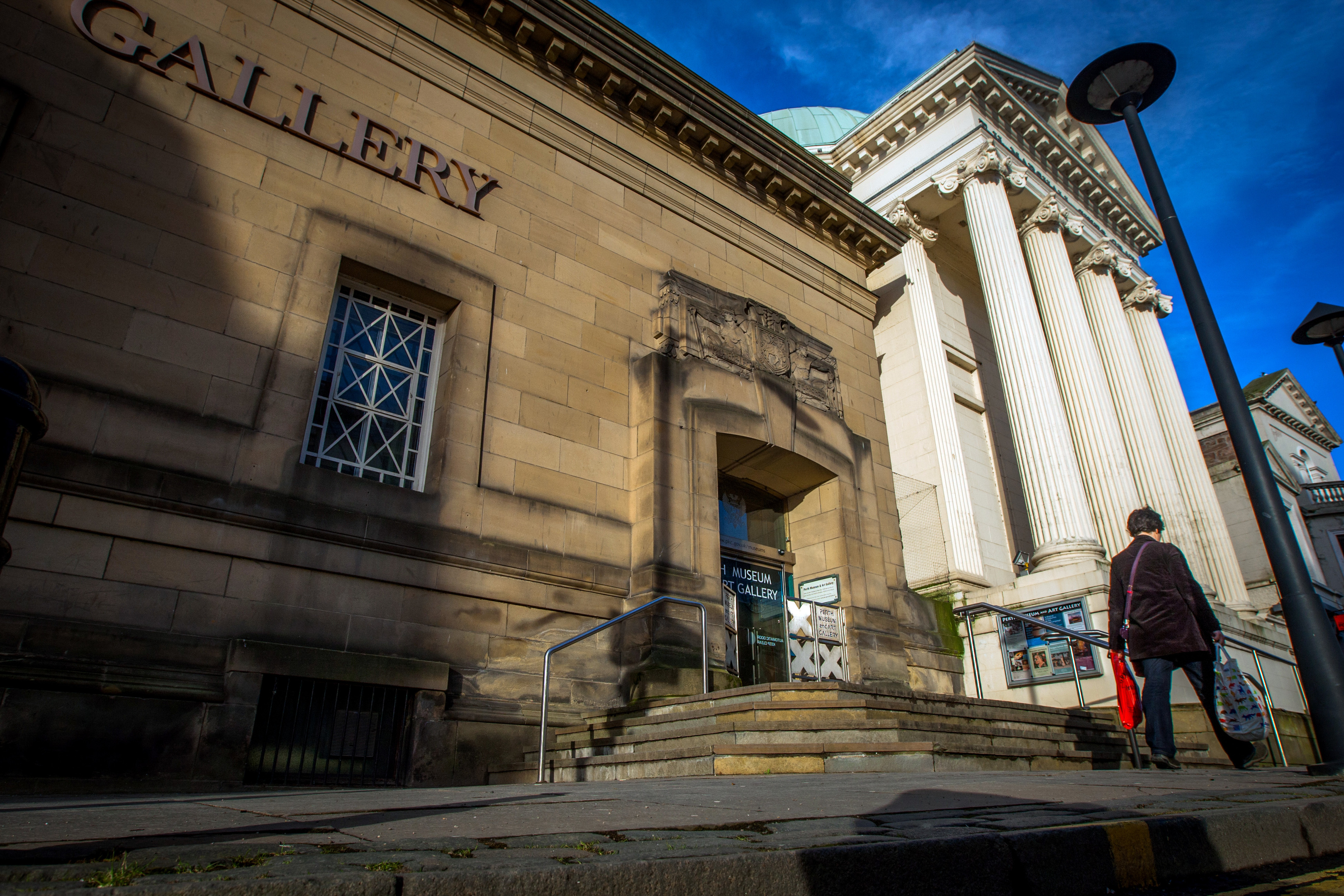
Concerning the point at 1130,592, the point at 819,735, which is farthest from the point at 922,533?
the point at 819,735

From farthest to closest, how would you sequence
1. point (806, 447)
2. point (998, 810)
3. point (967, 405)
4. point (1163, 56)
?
point (967, 405)
point (806, 447)
point (1163, 56)
point (998, 810)

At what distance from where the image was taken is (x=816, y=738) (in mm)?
6156

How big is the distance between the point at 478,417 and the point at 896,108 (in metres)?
15.8

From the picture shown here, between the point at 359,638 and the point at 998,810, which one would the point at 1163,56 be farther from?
the point at 359,638

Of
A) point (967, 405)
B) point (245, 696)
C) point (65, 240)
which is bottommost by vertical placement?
point (245, 696)

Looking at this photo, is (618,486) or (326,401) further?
(618,486)

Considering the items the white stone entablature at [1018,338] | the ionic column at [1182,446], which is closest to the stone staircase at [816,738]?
the white stone entablature at [1018,338]

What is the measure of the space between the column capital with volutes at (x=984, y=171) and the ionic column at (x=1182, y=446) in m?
6.47

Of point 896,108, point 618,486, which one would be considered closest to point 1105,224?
point 896,108

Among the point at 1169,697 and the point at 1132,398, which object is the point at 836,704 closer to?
the point at 1169,697

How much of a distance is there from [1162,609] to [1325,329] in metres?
10.3

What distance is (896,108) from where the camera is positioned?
65.6 feet

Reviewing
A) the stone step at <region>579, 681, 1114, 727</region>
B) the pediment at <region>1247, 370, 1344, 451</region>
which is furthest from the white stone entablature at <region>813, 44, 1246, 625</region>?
the pediment at <region>1247, 370, 1344, 451</region>

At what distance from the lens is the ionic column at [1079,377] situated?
→ 15.5 m
